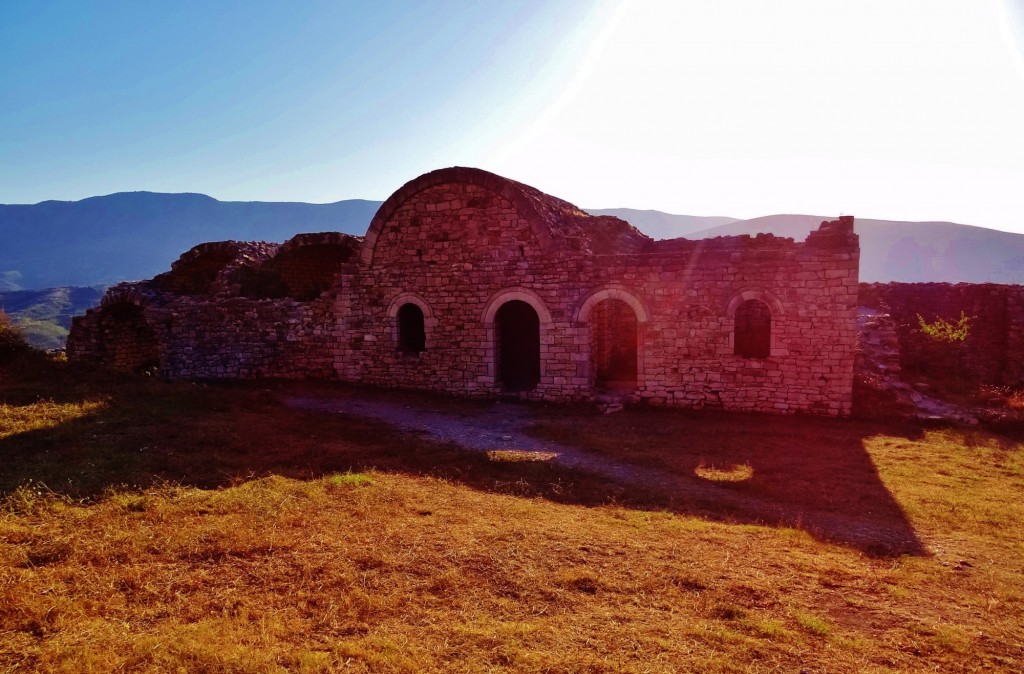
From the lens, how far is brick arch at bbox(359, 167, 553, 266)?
1285 centimetres

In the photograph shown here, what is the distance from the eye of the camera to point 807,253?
35.9 ft

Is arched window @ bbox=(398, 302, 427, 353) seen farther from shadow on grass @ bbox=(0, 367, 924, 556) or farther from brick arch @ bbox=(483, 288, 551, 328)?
shadow on grass @ bbox=(0, 367, 924, 556)

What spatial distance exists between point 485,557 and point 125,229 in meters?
218

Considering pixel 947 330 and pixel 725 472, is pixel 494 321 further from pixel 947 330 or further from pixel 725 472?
pixel 947 330

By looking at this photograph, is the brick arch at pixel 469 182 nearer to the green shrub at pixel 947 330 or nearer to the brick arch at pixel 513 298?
the brick arch at pixel 513 298

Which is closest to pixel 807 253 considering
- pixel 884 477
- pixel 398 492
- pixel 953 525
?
pixel 884 477

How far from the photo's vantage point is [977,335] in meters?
16.1

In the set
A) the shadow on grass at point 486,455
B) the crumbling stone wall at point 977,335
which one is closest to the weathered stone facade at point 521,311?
the shadow on grass at point 486,455

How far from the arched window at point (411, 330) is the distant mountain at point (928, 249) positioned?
65556mm

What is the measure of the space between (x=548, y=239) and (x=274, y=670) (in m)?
10.5

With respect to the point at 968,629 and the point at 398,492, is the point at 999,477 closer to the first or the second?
the point at 968,629

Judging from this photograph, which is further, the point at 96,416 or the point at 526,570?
the point at 96,416

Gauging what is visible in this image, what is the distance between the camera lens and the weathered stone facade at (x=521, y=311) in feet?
36.7

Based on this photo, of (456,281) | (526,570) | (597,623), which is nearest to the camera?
(597,623)
